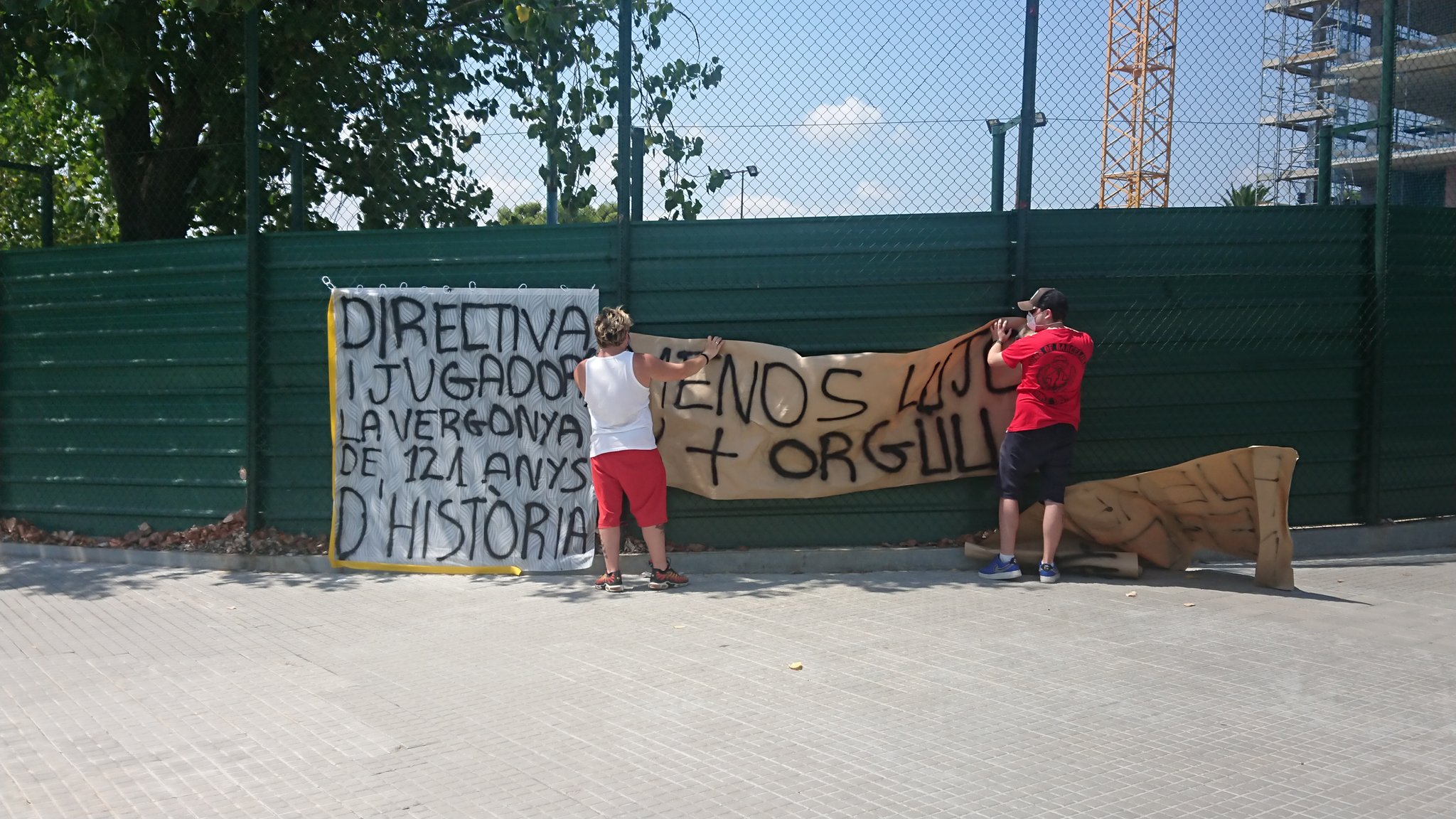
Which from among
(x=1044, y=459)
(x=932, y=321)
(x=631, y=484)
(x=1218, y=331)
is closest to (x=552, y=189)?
(x=631, y=484)

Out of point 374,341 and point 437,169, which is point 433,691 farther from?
point 437,169

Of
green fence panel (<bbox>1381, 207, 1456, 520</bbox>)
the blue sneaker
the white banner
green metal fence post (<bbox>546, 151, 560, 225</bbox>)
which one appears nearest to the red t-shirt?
the blue sneaker

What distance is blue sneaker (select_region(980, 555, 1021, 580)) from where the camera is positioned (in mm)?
7375

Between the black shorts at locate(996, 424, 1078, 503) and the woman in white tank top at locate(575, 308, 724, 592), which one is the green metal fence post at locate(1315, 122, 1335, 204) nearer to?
the black shorts at locate(996, 424, 1078, 503)

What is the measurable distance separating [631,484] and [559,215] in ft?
7.99

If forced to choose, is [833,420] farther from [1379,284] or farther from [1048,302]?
[1379,284]

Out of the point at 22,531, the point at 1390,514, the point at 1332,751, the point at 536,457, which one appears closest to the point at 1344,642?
the point at 1332,751

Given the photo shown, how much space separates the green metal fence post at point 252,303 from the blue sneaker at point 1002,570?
499cm

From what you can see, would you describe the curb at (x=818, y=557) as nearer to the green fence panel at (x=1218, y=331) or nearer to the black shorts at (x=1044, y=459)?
the green fence panel at (x=1218, y=331)

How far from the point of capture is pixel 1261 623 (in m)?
6.23

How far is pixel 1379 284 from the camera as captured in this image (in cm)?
810

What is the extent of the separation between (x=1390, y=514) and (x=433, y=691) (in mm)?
6626

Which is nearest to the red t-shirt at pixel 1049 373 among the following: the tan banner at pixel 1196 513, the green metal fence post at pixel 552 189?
the tan banner at pixel 1196 513

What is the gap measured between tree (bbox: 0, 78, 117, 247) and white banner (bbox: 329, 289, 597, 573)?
6.52 m
